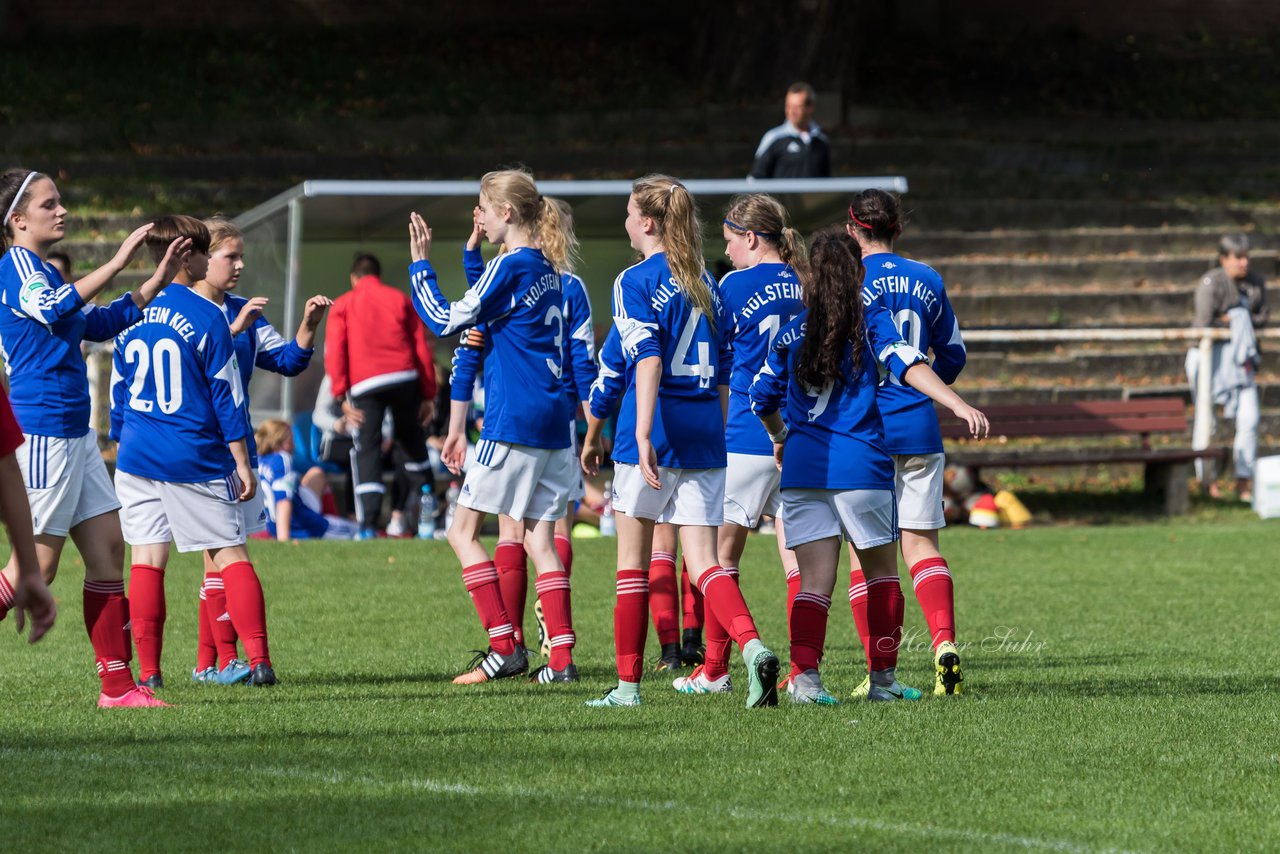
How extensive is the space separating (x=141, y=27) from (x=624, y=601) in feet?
77.8

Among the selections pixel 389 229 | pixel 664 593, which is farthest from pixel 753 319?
pixel 389 229

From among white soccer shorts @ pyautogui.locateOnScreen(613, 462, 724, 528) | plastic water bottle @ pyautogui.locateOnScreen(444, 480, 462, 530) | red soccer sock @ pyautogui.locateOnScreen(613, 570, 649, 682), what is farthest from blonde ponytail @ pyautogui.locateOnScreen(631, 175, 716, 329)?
plastic water bottle @ pyautogui.locateOnScreen(444, 480, 462, 530)

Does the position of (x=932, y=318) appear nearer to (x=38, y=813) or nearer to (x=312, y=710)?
(x=312, y=710)

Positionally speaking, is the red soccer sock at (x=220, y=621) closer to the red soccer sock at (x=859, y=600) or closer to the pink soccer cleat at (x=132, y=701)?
the pink soccer cleat at (x=132, y=701)

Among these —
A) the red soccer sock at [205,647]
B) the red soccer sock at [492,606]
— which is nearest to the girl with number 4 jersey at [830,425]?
the red soccer sock at [492,606]

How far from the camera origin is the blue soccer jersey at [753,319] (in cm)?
776

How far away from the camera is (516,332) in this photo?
7836mm

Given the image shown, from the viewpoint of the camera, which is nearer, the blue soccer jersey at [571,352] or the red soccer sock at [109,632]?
the red soccer sock at [109,632]

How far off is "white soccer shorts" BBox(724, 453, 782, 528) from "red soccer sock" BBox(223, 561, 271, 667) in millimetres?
1945

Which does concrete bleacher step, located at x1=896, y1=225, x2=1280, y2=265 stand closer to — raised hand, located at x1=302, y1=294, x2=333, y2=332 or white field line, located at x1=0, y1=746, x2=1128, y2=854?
raised hand, located at x1=302, y1=294, x2=333, y2=332

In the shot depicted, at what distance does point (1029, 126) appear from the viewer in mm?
28297

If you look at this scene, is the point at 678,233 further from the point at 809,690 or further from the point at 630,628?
the point at 809,690

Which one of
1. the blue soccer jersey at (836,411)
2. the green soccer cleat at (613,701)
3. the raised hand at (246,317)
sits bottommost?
the green soccer cleat at (613,701)

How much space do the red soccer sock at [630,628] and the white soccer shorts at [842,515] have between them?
64cm
